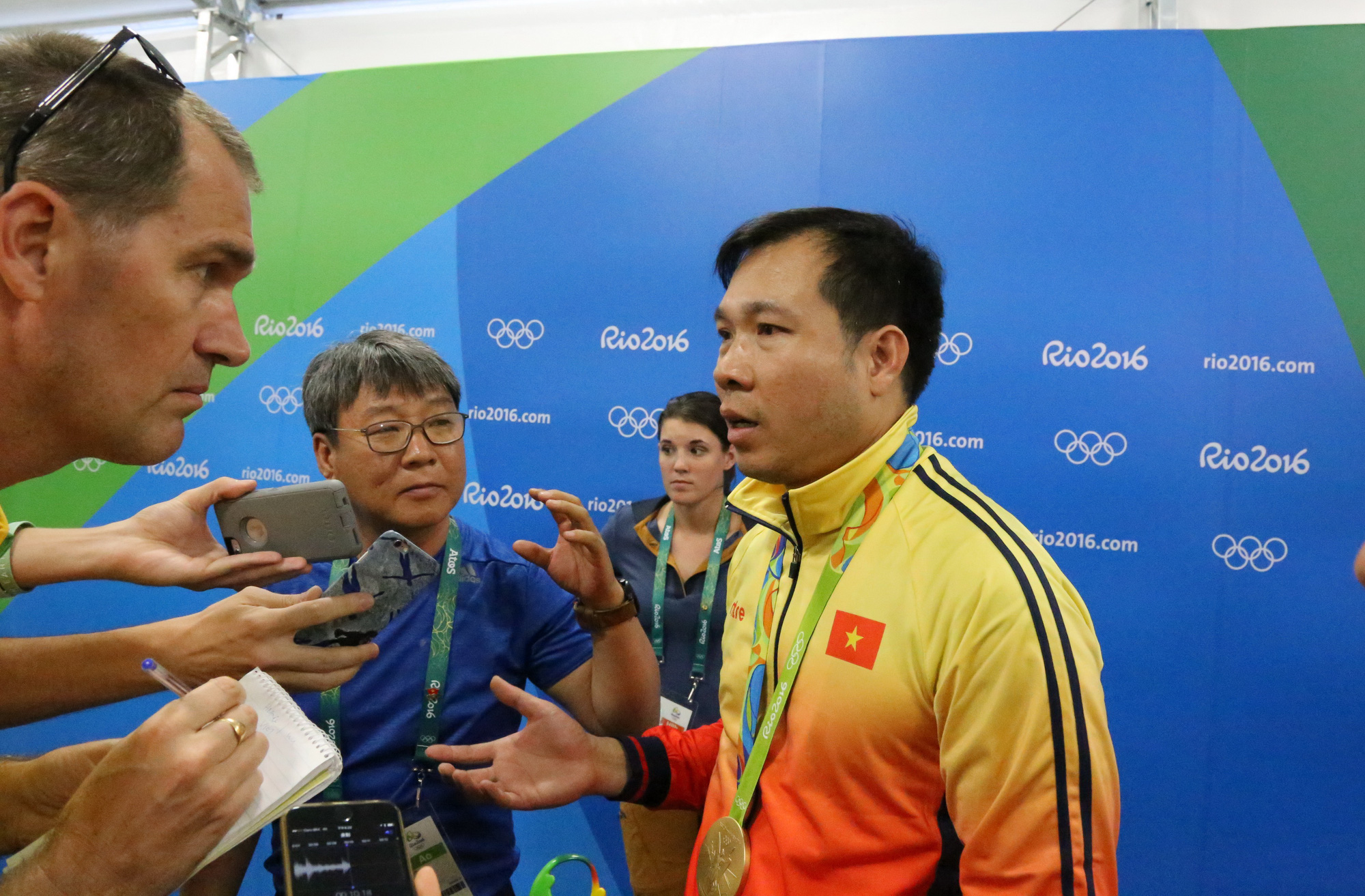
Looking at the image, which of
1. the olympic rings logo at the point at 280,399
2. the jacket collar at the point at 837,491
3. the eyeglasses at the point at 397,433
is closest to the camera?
the jacket collar at the point at 837,491

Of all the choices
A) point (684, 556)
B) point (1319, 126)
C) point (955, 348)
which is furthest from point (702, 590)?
point (1319, 126)

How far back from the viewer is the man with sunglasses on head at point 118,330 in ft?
3.40

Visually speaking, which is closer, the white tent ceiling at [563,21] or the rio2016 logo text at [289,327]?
the white tent ceiling at [563,21]

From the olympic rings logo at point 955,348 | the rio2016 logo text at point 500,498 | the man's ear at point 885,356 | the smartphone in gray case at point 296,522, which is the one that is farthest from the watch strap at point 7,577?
the olympic rings logo at point 955,348

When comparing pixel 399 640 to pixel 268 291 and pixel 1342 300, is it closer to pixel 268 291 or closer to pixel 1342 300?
pixel 268 291

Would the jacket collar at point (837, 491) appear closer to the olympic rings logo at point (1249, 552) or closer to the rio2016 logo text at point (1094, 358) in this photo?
the rio2016 logo text at point (1094, 358)

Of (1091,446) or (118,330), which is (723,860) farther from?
(1091,446)

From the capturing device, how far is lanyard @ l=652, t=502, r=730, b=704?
11.7ft

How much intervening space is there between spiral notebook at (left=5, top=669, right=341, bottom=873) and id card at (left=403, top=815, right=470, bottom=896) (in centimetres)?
75

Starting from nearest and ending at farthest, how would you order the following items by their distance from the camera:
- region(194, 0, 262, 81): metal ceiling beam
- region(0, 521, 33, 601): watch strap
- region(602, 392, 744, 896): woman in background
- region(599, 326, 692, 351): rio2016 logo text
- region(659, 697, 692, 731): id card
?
region(0, 521, 33, 601): watch strap
region(659, 697, 692, 731): id card
region(602, 392, 744, 896): woman in background
region(599, 326, 692, 351): rio2016 logo text
region(194, 0, 262, 81): metal ceiling beam

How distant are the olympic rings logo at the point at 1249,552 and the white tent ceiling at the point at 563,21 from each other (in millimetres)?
2436

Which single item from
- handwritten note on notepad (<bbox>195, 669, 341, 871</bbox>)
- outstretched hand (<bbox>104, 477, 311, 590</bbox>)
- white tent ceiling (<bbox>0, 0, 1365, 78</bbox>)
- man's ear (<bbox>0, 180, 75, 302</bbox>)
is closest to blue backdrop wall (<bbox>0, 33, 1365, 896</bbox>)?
white tent ceiling (<bbox>0, 0, 1365, 78</bbox>)

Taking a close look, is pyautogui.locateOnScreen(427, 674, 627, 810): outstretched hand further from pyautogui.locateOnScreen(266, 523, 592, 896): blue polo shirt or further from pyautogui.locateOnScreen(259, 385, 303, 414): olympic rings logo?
pyautogui.locateOnScreen(259, 385, 303, 414): olympic rings logo

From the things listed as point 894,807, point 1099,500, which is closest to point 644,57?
point 1099,500
